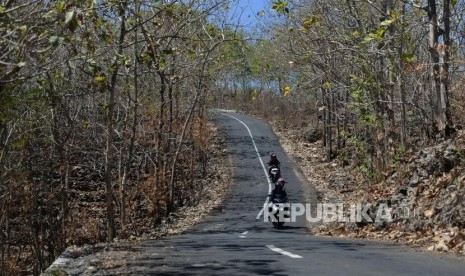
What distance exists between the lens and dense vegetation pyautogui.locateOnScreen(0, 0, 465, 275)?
1333cm

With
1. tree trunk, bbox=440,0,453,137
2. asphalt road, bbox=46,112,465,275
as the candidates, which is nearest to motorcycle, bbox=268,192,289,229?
tree trunk, bbox=440,0,453,137

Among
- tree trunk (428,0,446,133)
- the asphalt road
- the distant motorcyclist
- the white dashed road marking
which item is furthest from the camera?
the distant motorcyclist

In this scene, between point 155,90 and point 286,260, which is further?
point 155,90

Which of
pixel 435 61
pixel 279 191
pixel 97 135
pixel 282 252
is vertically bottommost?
pixel 282 252

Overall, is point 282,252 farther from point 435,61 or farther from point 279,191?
point 279,191

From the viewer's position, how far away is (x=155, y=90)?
94.5ft

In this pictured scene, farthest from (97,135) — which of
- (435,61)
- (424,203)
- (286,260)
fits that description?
(286,260)

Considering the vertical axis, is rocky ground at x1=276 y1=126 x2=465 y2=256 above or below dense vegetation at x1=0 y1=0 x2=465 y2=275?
below

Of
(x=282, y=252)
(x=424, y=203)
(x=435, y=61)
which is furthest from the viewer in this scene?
(x=435, y=61)

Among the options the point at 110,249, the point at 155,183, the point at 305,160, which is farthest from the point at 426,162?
the point at 305,160

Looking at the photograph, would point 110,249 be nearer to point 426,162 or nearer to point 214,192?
point 426,162

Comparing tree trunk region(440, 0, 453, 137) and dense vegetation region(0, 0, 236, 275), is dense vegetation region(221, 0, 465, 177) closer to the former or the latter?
tree trunk region(440, 0, 453, 137)

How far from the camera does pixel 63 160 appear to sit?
23.2 metres

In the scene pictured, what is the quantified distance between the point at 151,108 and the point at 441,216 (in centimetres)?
1884
